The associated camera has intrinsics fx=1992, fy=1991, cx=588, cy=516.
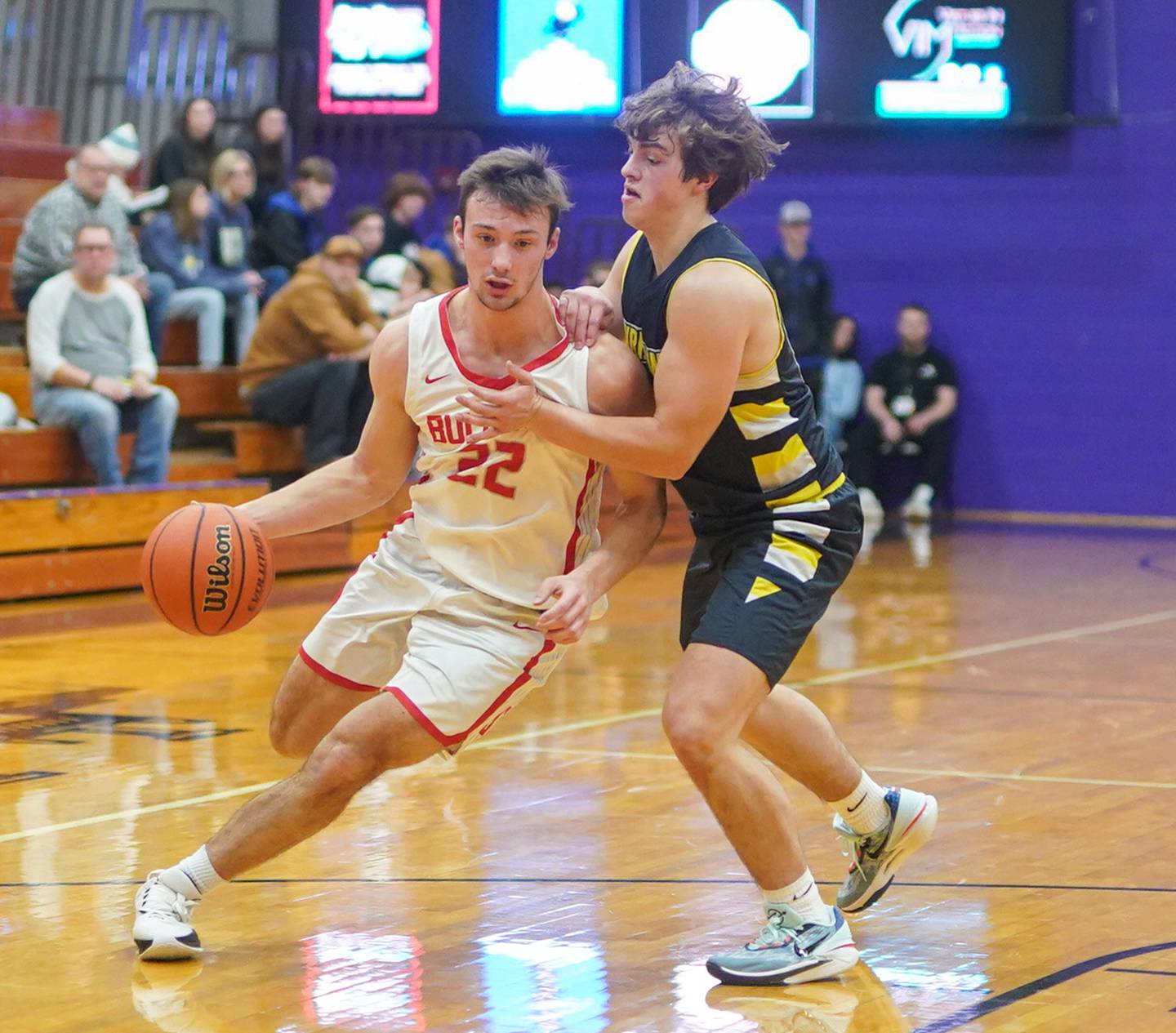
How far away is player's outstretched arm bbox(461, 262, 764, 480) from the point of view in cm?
388

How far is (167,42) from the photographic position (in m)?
15.8

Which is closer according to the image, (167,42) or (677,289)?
(677,289)

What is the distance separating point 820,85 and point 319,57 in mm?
4154

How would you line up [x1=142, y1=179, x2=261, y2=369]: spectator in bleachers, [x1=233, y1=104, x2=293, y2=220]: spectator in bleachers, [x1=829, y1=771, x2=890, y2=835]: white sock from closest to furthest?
1. [x1=829, y1=771, x2=890, y2=835]: white sock
2. [x1=142, y1=179, x2=261, y2=369]: spectator in bleachers
3. [x1=233, y1=104, x2=293, y2=220]: spectator in bleachers

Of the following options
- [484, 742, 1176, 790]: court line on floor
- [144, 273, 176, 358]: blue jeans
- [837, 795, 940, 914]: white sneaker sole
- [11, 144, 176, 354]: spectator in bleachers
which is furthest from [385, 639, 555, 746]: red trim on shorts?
[144, 273, 176, 358]: blue jeans

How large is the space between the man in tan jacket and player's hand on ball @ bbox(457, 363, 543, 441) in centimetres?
764

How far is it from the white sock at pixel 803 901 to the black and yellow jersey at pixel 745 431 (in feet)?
2.44

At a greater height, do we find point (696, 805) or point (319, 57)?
point (319, 57)

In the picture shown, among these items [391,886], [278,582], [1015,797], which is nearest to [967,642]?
[1015,797]

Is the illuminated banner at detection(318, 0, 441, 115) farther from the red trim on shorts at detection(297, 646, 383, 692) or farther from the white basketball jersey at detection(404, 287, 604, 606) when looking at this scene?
the red trim on shorts at detection(297, 646, 383, 692)

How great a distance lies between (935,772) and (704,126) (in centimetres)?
271

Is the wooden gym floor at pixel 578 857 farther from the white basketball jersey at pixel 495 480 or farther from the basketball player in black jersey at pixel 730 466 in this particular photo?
the white basketball jersey at pixel 495 480

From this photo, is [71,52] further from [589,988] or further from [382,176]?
[589,988]

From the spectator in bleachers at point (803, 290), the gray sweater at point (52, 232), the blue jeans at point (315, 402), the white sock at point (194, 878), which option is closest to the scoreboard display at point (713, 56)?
the spectator in bleachers at point (803, 290)
